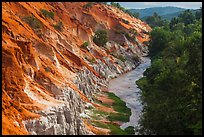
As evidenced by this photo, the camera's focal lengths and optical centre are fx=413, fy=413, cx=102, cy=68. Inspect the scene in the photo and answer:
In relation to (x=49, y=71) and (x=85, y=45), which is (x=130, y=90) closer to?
(x=85, y=45)

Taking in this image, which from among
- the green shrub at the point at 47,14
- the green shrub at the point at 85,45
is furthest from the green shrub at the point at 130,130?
the green shrub at the point at 47,14

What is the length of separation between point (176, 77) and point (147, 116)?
4.31 meters

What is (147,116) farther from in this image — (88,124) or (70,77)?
(70,77)

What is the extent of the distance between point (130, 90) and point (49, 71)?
23.4 meters

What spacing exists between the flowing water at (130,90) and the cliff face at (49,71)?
1.67m


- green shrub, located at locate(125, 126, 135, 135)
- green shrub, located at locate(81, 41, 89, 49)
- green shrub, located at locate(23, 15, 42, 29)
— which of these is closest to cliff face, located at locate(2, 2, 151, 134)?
green shrub, located at locate(23, 15, 42, 29)

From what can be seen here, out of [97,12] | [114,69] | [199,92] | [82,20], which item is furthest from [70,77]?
[97,12]

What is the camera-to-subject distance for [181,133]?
29.0 meters

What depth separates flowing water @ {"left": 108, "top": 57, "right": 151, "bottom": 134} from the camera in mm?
48481

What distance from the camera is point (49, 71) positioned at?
44000 mm

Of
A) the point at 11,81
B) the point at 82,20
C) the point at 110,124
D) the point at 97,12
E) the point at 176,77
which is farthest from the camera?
the point at 97,12

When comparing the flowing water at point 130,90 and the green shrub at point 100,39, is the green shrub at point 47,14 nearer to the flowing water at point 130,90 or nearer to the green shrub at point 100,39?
the green shrub at point 100,39

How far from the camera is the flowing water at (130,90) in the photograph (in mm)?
48481

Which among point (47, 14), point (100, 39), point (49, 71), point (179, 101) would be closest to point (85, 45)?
point (47, 14)
